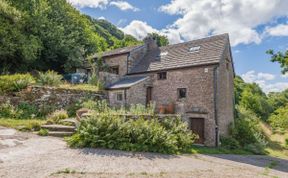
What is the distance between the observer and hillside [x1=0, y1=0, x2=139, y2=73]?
19750mm

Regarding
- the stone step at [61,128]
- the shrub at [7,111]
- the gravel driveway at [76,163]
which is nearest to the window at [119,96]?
the shrub at [7,111]

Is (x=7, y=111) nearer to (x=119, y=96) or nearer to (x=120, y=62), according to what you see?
(x=119, y=96)

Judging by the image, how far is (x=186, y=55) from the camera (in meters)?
18.8

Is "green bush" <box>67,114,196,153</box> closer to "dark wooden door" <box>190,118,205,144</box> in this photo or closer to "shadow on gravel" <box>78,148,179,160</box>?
"shadow on gravel" <box>78,148,179,160</box>

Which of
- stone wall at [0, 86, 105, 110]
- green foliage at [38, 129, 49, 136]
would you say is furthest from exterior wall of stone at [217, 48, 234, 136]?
green foliage at [38, 129, 49, 136]

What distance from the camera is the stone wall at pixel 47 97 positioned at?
14420 millimetres

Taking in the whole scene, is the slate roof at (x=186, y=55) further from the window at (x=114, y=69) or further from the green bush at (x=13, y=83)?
the green bush at (x=13, y=83)

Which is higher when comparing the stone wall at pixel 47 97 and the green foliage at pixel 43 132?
the stone wall at pixel 47 97

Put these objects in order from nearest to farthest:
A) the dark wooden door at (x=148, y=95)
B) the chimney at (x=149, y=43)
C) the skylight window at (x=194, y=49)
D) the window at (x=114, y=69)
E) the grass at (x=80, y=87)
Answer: the grass at (x=80, y=87)
the skylight window at (x=194, y=49)
the dark wooden door at (x=148, y=95)
the window at (x=114, y=69)
the chimney at (x=149, y=43)

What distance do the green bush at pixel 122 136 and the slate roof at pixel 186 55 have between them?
8910 mm

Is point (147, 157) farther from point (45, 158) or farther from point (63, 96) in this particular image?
point (63, 96)

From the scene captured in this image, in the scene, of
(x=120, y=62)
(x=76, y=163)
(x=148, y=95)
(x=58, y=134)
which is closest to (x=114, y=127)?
(x=76, y=163)

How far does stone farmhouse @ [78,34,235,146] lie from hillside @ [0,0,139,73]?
7.35 metres

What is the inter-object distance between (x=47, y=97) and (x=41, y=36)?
10.6 metres
